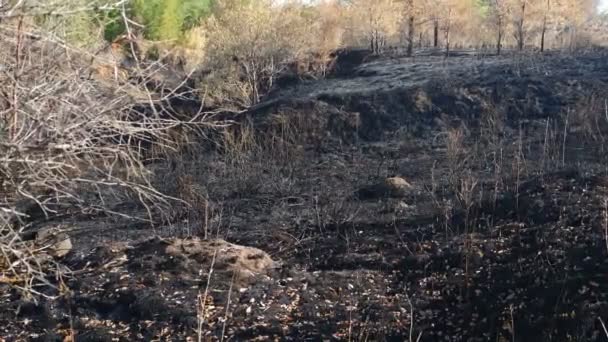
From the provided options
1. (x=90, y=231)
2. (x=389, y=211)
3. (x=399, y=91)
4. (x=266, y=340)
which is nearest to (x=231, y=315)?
(x=266, y=340)

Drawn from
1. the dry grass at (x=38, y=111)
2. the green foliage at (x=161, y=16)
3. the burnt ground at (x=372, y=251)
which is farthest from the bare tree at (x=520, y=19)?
the dry grass at (x=38, y=111)

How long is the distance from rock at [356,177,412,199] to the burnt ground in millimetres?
73

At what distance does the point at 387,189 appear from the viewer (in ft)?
30.7

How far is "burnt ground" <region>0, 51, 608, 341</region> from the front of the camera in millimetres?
5520

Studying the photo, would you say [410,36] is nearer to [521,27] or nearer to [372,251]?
[521,27]

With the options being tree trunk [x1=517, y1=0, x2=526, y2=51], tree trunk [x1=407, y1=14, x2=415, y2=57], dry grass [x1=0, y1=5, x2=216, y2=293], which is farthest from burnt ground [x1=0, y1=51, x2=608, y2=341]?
tree trunk [x1=407, y1=14, x2=415, y2=57]

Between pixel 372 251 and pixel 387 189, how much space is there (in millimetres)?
2257

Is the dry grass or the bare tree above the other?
the bare tree

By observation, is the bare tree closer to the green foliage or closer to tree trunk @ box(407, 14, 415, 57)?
tree trunk @ box(407, 14, 415, 57)

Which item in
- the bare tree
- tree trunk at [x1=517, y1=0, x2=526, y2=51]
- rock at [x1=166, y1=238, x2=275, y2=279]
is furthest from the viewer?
the bare tree

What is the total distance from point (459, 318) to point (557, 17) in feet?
59.7

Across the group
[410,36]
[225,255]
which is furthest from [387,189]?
[410,36]

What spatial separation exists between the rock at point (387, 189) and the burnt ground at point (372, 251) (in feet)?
0.24

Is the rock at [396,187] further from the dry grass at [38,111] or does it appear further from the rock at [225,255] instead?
the dry grass at [38,111]
